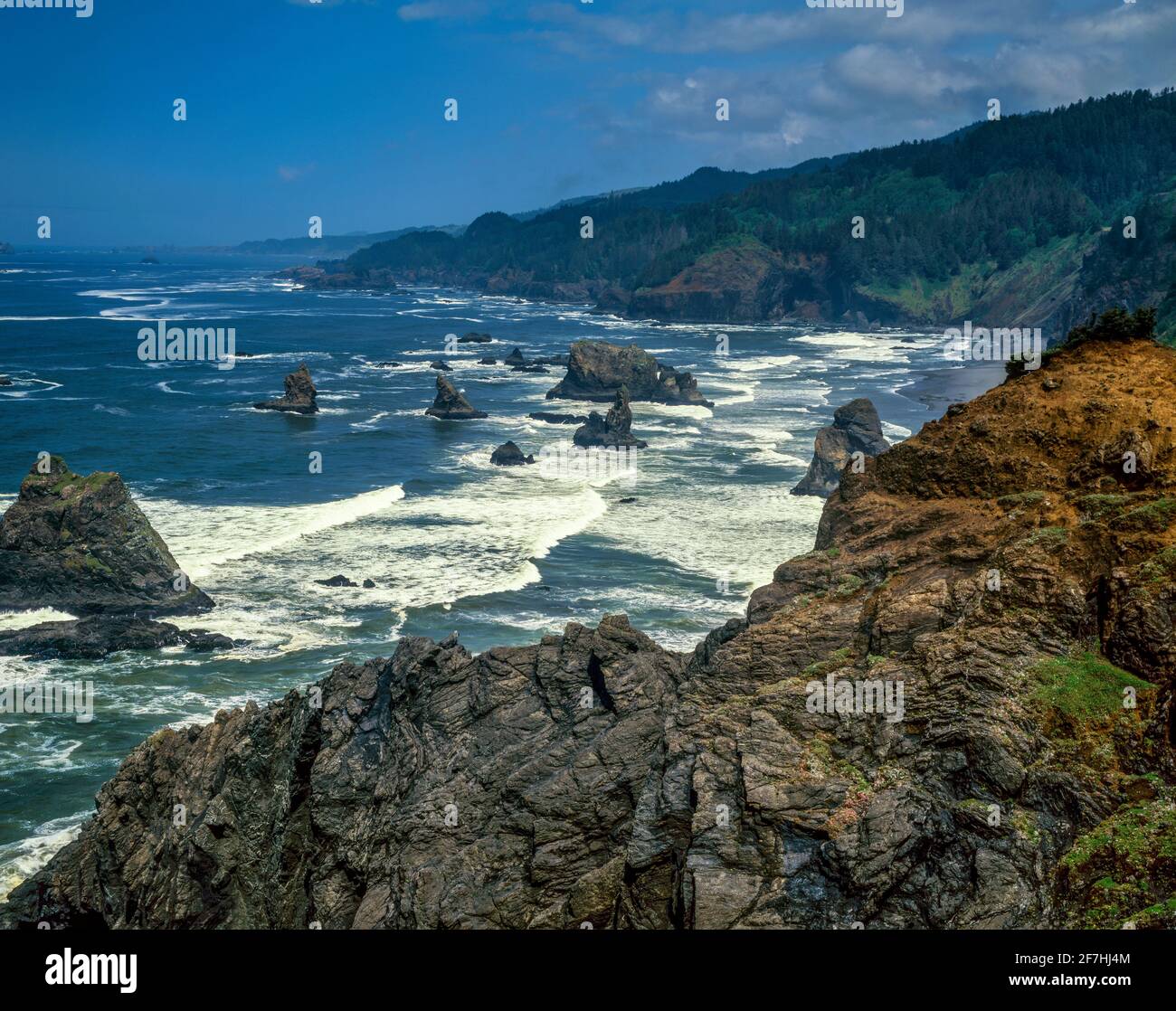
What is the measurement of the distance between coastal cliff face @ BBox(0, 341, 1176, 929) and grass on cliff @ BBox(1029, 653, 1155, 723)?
0.16 ft

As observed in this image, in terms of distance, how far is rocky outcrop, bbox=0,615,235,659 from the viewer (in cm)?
3934

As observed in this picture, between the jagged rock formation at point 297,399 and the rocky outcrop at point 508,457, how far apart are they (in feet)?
89.3

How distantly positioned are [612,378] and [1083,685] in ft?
305

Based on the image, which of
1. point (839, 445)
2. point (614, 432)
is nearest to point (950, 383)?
point (614, 432)

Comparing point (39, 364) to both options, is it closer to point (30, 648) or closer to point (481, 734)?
point (30, 648)

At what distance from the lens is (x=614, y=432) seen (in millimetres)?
81438

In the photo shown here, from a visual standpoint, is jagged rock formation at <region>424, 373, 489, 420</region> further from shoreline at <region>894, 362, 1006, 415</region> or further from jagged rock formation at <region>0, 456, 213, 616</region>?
jagged rock formation at <region>0, 456, 213, 616</region>

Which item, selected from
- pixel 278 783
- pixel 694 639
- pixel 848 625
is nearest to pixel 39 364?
pixel 694 639

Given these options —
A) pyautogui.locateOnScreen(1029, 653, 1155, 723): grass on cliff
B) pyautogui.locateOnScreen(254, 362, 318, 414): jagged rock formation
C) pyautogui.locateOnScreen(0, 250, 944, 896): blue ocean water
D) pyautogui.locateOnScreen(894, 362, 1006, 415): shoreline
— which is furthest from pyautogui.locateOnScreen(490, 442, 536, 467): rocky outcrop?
pyautogui.locateOnScreen(1029, 653, 1155, 723): grass on cliff

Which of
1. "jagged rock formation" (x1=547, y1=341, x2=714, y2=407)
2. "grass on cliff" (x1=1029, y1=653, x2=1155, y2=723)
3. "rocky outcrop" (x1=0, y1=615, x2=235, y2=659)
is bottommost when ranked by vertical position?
"rocky outcrop" (x1=0, y1=615, x2=235, y2=659)

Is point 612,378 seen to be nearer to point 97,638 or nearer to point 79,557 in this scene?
point 79,557

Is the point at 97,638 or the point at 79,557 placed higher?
the point at 79,557

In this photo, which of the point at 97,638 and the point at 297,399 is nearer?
the point at 97,638

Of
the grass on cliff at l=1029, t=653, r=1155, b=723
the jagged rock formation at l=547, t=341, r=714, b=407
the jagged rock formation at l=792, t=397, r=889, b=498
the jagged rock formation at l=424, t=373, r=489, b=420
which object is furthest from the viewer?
the jagged rock formation at l=547, t=341, r=714, b=407
